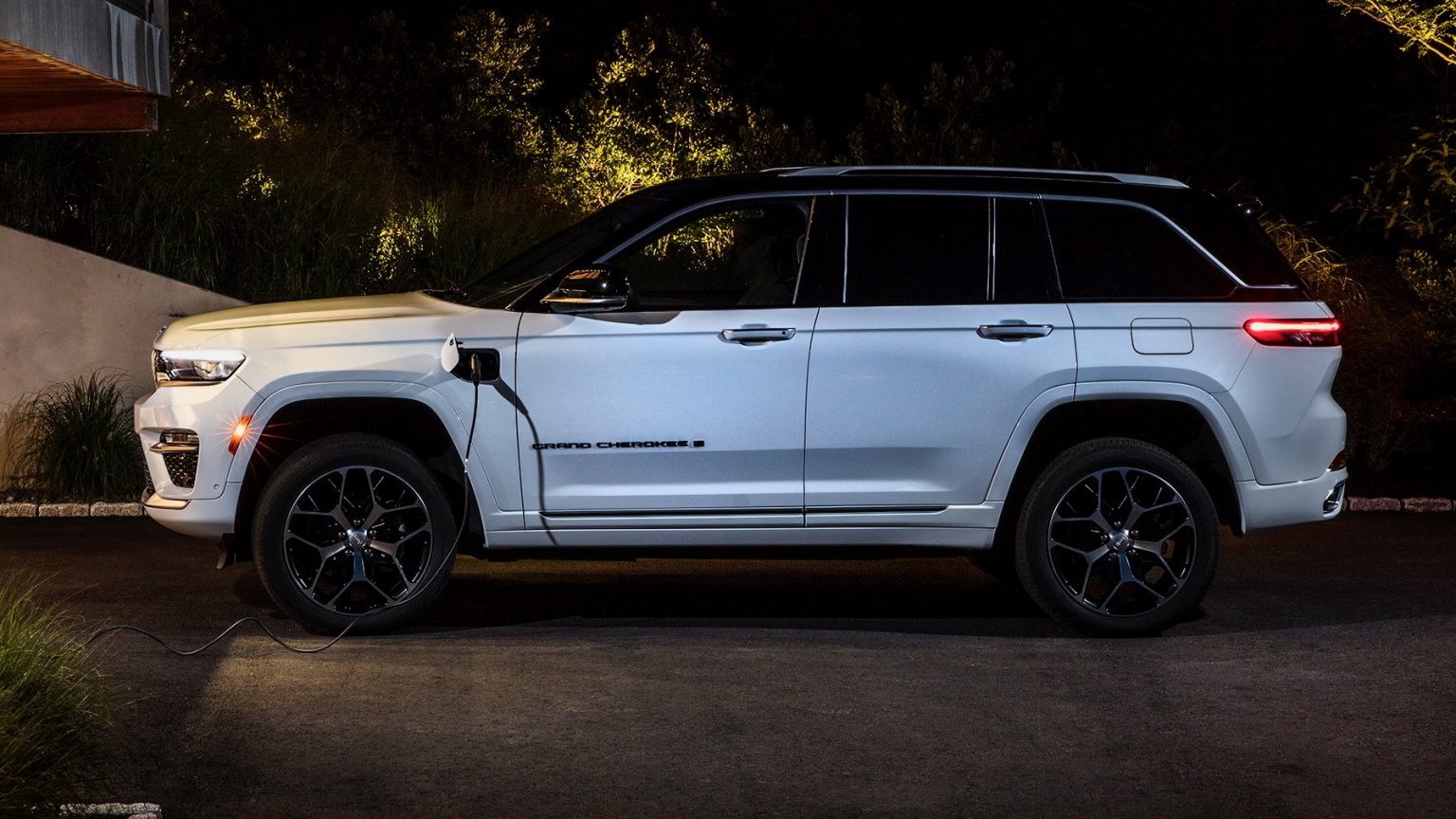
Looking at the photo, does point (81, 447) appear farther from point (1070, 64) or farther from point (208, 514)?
point (1070, 64)

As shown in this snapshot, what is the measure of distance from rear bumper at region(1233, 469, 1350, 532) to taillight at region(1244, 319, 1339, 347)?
0.63 metres

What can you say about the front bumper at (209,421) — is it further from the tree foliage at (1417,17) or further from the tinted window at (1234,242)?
the tree foliage at (1417,17)

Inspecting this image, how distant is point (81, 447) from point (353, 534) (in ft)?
18.8

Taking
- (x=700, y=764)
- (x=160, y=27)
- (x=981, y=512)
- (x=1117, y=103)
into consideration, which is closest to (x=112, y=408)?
(x=160, y=27)

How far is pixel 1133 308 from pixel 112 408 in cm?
819

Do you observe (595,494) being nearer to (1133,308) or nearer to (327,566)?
(327,566)

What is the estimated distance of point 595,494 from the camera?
7.99m

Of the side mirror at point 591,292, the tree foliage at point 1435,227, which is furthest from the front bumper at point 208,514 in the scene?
the tree foliage at point 1435,227

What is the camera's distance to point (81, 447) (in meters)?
13.0

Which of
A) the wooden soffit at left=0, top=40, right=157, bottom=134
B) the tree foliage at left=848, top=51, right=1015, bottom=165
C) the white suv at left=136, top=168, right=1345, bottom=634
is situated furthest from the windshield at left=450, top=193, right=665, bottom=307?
the tree foliage at left=848, top=51, right=1015, bottom=165

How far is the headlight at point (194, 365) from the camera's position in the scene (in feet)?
26.5

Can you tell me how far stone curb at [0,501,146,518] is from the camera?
12492 mm

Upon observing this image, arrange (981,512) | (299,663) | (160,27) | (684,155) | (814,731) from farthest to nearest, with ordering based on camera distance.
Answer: (684,155) → (160,27) → (981,512) → (299,663) → (814,731)

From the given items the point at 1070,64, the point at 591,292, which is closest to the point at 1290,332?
the point at 591,292
